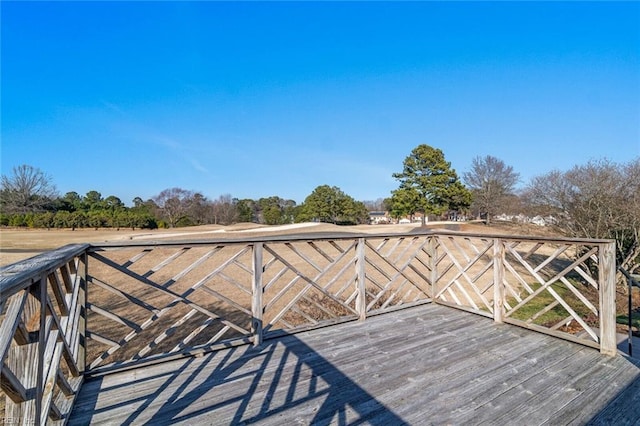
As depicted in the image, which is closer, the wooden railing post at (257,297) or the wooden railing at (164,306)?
the wooden railing at (164,306)

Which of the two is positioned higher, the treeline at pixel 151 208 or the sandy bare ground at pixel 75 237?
the treeline at pixel 151 208

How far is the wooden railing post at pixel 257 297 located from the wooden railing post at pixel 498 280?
268 centimetres

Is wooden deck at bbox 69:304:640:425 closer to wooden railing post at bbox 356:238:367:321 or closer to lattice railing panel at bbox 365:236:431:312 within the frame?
wooden railing post at bbox 356:238:367:321

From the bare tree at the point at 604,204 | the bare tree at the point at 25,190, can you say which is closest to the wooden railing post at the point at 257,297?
the bare tree at the point at 604,204

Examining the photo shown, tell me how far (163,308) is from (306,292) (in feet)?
4.84

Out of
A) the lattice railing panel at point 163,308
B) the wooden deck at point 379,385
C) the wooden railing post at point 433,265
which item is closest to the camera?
the wooden deck at point 379,385

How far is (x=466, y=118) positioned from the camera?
1560cm

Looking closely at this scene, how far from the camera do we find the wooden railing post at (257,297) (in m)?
2.88

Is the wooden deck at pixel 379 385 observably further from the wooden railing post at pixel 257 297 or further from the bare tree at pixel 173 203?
the bare tree at pixel 173 203

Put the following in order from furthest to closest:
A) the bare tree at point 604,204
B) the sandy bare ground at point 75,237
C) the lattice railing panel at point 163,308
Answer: the sandy bare ground at point 75,237
the bare tree at point 604,204
the lattice railing panel at point 163,308

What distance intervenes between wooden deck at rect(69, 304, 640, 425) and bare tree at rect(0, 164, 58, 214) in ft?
105

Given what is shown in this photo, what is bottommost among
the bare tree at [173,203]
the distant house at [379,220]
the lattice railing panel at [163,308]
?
the lattice railing panel at [163,308]

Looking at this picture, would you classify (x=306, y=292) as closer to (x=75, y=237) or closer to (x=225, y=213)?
(x=75, y=237)

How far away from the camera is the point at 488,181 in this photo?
24.7 metres
